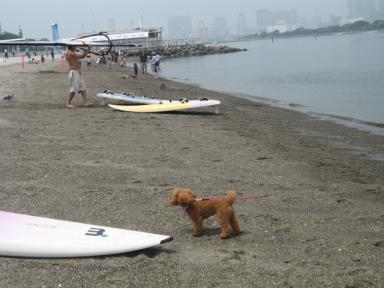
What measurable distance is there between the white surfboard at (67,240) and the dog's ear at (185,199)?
38cm

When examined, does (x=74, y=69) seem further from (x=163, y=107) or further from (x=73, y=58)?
(x=163, y=107)

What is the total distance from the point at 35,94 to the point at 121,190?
487 inches

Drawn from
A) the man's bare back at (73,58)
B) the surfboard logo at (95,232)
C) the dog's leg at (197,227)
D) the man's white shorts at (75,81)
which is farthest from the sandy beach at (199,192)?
the man's bare back at (73,58)

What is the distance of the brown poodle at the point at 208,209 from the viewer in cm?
A: 496

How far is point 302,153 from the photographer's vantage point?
10.0m

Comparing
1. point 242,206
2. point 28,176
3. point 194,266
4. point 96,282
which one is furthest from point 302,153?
point 96,282

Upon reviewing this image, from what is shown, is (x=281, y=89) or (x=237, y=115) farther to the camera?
(x=281, y=89)

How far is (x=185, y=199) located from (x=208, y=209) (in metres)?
0.28

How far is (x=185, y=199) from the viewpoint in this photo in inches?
194

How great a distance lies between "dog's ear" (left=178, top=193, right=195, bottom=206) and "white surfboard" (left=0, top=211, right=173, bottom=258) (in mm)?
378

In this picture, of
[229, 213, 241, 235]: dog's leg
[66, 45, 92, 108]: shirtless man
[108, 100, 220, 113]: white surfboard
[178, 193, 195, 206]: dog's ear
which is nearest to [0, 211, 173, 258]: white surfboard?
[178, 193, 195, 206]: dog's ear

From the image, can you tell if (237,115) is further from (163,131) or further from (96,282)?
(96,282)

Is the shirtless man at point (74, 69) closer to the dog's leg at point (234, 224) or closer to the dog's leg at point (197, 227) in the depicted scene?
the dog's leg at point (197, 227)

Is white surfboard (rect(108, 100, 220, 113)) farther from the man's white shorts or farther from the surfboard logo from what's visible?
the surfboard logo
